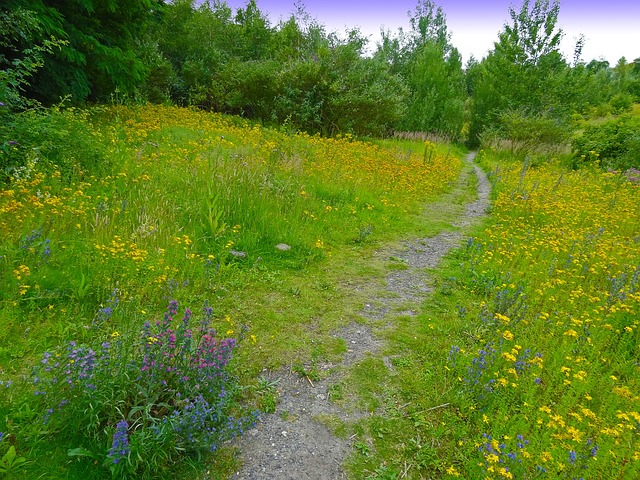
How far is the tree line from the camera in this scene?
734 cm

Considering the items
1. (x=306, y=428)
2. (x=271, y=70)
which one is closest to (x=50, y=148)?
(x=306, y=428)

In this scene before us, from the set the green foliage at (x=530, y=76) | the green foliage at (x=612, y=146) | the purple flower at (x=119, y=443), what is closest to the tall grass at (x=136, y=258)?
the purple flower at (x=119, y=443)

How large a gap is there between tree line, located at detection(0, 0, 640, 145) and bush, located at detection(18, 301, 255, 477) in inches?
167

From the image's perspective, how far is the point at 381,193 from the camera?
8.17 m

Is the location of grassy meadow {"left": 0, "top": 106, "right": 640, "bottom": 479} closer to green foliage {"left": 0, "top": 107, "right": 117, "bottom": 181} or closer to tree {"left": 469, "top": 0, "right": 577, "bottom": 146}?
green foliage {"left": 0, "top": 107, "right": 117, "bottom": 181}

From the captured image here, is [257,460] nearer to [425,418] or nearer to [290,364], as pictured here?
[290,364]

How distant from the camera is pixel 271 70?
49.7 ft

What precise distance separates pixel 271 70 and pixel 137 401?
15.4 meters

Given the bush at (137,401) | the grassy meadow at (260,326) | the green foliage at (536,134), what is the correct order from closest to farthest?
the bush at (137,401)
the grassy meadow at (260,326)
the green foliage at (536,134)

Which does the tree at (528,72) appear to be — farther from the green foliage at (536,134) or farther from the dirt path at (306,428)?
the dirt path at (306,428)

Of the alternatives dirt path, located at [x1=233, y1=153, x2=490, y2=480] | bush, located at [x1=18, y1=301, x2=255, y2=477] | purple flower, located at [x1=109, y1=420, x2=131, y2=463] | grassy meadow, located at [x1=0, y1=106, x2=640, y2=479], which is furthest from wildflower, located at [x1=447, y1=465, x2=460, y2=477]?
purple flower, located at [x1=109, y1=420, x2=131, y2=463]

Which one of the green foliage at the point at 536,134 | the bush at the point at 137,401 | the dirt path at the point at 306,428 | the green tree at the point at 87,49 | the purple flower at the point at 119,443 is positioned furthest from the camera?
the green foliage at the point at 536,134

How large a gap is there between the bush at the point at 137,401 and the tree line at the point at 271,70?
14.0 ft

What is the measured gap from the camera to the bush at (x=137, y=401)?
6.28ft
